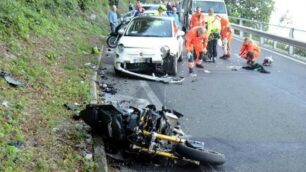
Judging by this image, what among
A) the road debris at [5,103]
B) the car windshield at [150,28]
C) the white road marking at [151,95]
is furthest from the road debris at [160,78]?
the road debris at [5,103]

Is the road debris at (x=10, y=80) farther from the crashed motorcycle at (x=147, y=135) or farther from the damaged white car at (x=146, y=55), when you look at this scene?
the damaged white car at (x=146, y=55)

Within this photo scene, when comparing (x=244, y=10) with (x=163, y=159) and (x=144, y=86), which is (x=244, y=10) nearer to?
(x=144, y=86)

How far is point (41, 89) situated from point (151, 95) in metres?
2.68

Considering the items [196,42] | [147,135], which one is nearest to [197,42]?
[196,42]

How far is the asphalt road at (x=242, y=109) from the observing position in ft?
22.0

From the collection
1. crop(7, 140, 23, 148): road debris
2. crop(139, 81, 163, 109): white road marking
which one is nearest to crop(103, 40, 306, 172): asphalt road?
crop(139, 81, 163, 109): white road marking

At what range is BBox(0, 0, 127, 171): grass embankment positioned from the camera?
5.79 m

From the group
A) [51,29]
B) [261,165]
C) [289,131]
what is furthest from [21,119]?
[51,29]

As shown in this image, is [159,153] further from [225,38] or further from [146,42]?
[225,38]

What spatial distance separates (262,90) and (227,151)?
16.3 feet

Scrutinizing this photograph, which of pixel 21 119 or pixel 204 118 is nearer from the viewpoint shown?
pixel 21 119

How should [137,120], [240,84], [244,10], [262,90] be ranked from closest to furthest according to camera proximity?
[137,120]
[262,90]
[240,84]
[244,10]

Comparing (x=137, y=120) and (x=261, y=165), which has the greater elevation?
(x=137, y=120)

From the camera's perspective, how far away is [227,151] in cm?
682
